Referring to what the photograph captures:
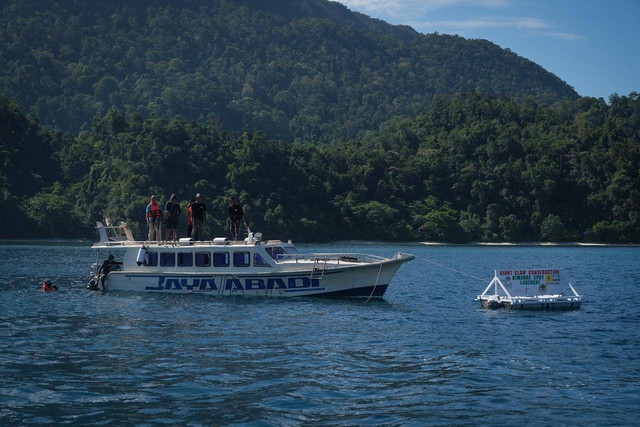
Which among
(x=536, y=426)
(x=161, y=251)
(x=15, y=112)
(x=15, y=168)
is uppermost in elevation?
(x=15, y=112)

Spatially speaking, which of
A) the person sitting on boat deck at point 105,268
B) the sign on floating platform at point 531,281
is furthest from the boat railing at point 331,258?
the person sitting on boat deck at point 105,268

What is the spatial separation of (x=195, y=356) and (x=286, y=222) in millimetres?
124070

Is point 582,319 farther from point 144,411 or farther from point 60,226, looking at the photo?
point 60,226

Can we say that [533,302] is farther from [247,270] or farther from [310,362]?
[310,362]

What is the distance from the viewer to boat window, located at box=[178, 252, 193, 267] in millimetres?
46094

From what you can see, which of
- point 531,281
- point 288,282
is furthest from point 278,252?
point 531,281

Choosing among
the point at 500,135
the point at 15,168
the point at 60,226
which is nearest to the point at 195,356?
the point at 60,226

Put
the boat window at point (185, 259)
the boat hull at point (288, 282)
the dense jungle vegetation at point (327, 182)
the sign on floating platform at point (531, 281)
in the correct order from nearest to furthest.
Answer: the sign on floating platform at point (531, 281)
the boat hull at point (288, 282)
the boat window at point (185, 259)
the dense jungle vegetation at point (327, 182)

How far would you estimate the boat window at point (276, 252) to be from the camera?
44562 millimetres

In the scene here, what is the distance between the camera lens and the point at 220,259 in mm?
45312

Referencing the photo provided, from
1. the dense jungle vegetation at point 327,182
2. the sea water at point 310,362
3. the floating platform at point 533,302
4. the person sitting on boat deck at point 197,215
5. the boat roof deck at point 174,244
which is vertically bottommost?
the sea water at point 310,362

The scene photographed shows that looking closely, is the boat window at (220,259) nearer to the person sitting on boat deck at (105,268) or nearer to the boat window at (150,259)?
the boat window at (150,259)

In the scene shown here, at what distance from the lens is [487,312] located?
1556 inches

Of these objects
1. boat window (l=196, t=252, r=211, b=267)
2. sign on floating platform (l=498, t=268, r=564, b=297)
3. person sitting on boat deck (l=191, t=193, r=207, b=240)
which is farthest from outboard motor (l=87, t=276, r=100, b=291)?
sign on floating platform (l=498, t=268, r=564, b=297)
